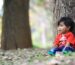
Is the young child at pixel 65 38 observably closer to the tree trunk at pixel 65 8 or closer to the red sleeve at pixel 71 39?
the red sleeve at pixel 71 39

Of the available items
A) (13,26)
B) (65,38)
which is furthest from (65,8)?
(13,26)

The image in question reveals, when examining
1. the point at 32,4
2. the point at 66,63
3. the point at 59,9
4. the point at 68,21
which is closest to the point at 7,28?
the point at 59,9

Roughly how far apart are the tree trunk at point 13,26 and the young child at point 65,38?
468 cm

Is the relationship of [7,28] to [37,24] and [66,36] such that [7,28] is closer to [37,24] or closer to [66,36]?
[66,36]

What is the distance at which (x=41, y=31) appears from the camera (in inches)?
1842

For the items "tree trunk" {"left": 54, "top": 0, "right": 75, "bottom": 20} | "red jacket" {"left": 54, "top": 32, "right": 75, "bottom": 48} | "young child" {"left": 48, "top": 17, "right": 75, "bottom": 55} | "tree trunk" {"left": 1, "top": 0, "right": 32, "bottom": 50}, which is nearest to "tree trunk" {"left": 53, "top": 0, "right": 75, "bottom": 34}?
"tree trunk" {"left": 54, "top": 0, "right": 75, "bottom": 20}

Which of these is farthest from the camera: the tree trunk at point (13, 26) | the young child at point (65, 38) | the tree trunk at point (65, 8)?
the tree trunk at point (13, 26)

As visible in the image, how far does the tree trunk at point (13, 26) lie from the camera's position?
14.1 m

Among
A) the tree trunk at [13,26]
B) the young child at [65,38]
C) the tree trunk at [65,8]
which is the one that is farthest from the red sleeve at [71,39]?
the tree trunk at [13,26]

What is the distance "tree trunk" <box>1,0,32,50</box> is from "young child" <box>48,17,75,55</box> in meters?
4.68

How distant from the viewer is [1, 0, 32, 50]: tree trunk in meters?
14.1

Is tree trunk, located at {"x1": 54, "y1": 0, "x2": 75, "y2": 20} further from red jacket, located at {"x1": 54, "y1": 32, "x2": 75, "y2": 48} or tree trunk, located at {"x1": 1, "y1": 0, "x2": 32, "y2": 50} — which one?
tree trunk, located at {"x1": 1, "y1": 0, "x2": 32, "y2": 50}

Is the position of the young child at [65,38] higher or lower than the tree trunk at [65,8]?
lower

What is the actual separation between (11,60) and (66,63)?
210 cm
